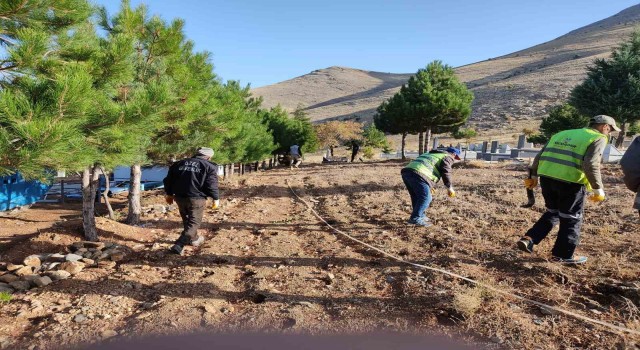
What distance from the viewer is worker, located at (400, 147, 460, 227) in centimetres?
582

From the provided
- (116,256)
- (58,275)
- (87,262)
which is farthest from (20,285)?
(116,256)

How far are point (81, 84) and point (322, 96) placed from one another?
467 feet

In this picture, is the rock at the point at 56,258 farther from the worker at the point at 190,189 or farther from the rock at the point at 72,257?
the worker at the point at 190,189

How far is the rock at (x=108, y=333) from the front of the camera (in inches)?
109

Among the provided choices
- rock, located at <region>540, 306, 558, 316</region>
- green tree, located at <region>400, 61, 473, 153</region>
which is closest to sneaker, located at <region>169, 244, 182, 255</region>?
rock, located at <region>540, 306, 558, 316</region>

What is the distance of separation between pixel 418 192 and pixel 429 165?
489 millimetres

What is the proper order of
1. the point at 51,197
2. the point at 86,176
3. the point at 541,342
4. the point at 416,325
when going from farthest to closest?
the point at 51,197, the point at 86,176, the point at 416,325, the point at 541,342

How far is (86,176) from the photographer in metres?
6.00

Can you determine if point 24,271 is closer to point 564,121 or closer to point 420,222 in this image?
point 420,222

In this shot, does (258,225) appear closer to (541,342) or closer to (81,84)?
(81,84)

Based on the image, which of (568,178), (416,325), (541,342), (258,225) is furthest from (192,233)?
(568,178)

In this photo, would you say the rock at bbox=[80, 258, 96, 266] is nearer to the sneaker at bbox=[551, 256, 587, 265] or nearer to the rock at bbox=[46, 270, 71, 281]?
the rock at bbox=[46, 270, 71, 281]

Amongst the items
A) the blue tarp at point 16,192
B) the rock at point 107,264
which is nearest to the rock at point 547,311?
the rock at point 107,264

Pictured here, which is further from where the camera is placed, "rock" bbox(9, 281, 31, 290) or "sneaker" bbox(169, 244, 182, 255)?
"sneaker" bbox(169, 244, 182, 255)
